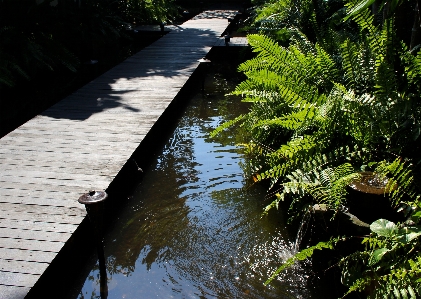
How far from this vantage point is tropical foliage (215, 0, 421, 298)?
10.0ft

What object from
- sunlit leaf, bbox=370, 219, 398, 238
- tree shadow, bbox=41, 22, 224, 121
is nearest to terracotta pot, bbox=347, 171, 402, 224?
sunlit leaf, bbox=370, 219, 398, 238

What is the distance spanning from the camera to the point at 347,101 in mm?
4133

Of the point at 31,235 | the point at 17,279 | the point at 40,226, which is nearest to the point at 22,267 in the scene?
the point at 17,279

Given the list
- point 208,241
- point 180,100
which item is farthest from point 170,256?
point 180,100

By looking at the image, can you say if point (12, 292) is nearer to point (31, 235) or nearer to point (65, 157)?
point (31, 235)

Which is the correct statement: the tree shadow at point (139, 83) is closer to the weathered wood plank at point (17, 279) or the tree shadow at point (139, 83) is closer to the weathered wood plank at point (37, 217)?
the weathered wood plank at point (37, 217)

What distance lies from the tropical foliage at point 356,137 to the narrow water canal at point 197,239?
43cm

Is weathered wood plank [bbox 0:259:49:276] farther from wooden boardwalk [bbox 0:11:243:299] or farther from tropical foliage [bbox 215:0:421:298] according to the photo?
tropical foliage [bbox 215:0:421:298]

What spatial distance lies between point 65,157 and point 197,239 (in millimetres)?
1829

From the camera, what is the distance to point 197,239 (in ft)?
14.3

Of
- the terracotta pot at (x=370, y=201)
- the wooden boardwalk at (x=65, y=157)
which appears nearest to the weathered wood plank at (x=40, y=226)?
the wooden boardwalk at (x=65, y=157)

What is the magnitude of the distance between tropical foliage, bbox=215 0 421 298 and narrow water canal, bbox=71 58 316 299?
427mm

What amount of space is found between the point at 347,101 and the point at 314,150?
52 centimetres

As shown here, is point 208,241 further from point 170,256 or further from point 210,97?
point 210,97
